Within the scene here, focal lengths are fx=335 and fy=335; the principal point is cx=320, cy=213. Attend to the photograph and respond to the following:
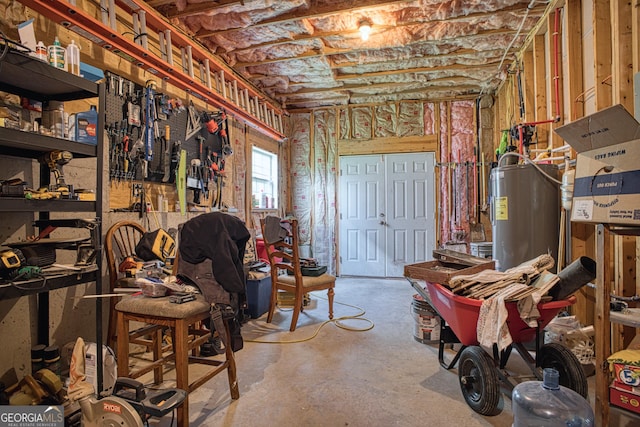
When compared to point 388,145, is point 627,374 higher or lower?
lower

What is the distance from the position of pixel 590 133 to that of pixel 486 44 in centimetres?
289

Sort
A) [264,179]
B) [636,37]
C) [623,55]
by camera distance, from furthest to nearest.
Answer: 1. [264,179]
2. [623,55]
3. [636,37]

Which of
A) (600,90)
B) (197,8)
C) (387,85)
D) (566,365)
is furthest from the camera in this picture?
(387,85)

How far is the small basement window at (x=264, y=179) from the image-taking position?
5.25 meters

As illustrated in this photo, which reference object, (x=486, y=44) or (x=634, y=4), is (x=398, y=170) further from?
(x=634, y=4)

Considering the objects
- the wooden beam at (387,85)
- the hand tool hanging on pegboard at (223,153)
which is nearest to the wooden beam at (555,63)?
the wooden beam at (387,85)

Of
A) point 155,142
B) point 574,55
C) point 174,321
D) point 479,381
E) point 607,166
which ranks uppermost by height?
point 574,55

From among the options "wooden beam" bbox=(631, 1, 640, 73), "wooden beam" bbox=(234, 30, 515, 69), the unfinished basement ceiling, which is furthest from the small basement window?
"wooden beam" bbox=(631, 1, 640, 73)

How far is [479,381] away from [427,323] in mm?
908

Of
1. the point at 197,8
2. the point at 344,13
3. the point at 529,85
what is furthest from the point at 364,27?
the point at 529,85

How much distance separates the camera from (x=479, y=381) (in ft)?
6.13

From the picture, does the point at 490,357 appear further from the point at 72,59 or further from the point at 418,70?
the point at 418,70

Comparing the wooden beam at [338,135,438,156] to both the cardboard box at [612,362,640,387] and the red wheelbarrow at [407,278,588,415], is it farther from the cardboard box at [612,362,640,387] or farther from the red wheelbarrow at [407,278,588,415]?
the cardboard box at [612,362,640,387]

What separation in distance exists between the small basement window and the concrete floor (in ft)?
7.71
